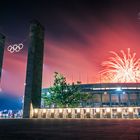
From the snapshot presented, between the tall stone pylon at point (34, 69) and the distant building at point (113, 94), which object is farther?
the distant building at point (113, 94)

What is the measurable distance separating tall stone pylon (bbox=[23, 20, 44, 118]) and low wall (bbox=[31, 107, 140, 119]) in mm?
2434

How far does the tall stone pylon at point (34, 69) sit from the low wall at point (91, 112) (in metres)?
2.43

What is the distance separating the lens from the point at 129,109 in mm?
50594

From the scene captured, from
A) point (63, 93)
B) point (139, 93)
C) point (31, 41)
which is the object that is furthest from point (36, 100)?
point (139, 93)

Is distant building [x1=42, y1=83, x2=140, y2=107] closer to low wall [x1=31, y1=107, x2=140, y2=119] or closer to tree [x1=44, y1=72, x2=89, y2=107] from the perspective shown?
tree [x1=44, y1=72, x2=89, y2=107]

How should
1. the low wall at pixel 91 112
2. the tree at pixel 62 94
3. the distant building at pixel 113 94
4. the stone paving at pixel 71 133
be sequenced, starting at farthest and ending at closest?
the distant building at pixel 113 94 → the tree at pixel 62 94 → the low wall at pixel 91 112 → the stone paving at pixel 71 133

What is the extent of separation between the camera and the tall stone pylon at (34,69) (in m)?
57.0

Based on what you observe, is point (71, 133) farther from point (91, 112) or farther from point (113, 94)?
point (113, 94)

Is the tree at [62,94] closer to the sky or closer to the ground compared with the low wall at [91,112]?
closer to the sky

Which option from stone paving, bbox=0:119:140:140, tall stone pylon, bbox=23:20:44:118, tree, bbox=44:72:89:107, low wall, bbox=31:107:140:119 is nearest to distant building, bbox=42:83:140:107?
tree, bbox=44:72:89:107

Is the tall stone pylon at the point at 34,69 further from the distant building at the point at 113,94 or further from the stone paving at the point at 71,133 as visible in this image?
the stone paving at the point at 71,133

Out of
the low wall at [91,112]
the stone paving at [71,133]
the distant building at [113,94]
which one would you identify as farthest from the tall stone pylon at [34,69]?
the stone paving at [71,133]

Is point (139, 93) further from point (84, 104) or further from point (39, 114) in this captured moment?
point (39, 114)

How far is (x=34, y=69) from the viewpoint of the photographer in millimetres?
59188
